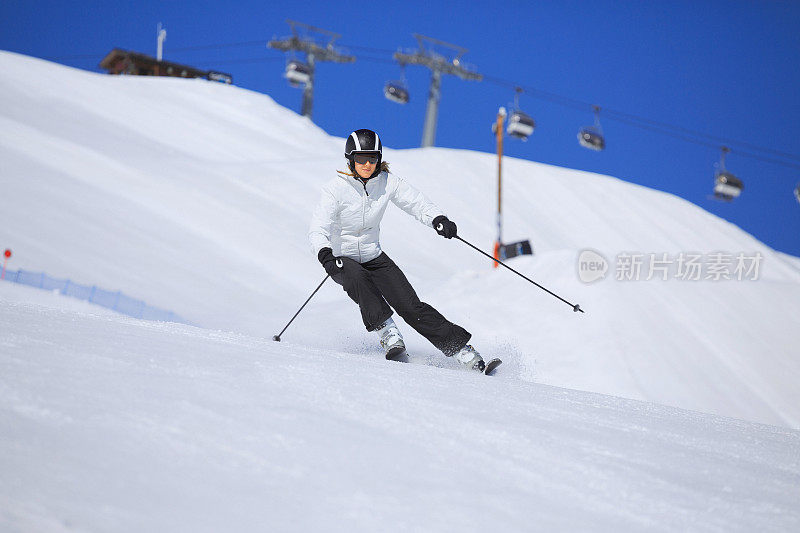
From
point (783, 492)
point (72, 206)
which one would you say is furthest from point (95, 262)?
point (783, 492)

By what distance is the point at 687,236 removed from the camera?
2256 centimetres

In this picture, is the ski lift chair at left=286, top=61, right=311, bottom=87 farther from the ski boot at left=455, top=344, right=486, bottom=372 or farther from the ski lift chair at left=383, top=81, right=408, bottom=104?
the ski boot at left=455, top=344, right=486, bottom=372

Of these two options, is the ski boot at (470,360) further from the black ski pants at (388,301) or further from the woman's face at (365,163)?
the woman's face at (365,163)

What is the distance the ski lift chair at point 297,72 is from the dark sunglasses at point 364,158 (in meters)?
25.1

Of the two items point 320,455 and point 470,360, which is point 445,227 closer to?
point 470,360

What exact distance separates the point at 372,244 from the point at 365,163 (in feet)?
1.93

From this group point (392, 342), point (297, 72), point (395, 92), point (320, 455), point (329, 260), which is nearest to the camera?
point (320, 455)

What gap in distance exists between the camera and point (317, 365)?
2.82m

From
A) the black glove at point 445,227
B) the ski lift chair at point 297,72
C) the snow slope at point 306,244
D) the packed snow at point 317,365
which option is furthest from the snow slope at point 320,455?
the ski lift chair at point 297,72

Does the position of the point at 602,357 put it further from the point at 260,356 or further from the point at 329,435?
the point at 329,435

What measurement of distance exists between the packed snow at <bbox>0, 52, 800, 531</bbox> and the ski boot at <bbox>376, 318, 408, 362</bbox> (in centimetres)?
35

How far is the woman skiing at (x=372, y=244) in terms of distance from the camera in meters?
4.76

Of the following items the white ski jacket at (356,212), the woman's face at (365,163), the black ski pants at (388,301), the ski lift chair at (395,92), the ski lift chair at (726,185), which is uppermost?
the ski lift chair at (395,92)

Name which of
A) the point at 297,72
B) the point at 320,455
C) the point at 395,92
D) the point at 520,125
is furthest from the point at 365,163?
the point at 297,72
